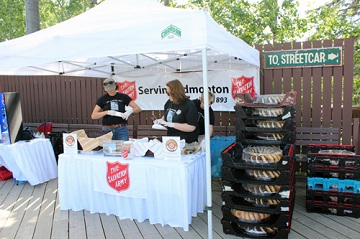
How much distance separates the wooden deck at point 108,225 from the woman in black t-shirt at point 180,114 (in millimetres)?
999

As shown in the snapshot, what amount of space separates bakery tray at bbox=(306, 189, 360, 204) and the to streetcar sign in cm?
225

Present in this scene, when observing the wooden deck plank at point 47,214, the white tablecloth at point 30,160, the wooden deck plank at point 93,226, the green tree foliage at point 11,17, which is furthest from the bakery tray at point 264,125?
the green tree foliage at point 11,17

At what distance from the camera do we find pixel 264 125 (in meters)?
3.17

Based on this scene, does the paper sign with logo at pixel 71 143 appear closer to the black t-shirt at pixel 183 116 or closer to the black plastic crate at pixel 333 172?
the black t-shirt at pixel 183 116

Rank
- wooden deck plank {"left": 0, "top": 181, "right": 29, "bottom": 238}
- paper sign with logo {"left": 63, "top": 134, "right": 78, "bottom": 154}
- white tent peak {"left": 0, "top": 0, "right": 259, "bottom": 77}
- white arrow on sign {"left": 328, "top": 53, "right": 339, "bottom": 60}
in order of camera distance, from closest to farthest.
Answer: white tent peak {"left": 0, "top": 0, "right": 259, "bottom": 77}
wooden deck plank {"left": 0, "top": 181, "right": 29, "bottom": 238}
paper sign with logo {"left": 63, "top": 134, "right": 78, "bottom": 154}
white arrow on sign {"left": 328, "top": 53, "right": 339, "bottom": 60}

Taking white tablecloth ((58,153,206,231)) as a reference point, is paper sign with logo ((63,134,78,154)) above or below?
above

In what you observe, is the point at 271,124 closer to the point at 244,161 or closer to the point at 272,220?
the point at 244,161

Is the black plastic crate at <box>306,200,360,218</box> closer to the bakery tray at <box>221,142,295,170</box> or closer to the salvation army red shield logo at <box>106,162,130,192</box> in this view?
the bakery tray at <box>221,142,295,170</box>

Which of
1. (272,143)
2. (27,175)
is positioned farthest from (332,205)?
(27,175)

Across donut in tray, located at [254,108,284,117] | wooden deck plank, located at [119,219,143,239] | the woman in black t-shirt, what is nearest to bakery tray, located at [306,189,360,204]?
donut in tray, located at [254,108,284,117]

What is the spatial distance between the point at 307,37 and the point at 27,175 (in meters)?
10.4

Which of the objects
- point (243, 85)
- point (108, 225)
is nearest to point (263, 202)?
point (108, 225)

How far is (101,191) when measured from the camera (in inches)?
137

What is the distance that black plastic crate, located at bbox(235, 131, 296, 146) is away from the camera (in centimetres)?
315
